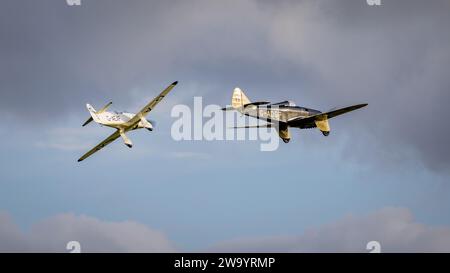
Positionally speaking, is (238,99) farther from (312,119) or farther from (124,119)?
(124,119)

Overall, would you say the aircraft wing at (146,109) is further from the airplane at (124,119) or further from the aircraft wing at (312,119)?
the aircraft wing at (312,119)

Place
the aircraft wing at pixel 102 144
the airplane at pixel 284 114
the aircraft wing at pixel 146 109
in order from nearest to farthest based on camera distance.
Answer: the airplane at pixel 284 114
the aircraft wing at pixel 146 109
the aircraft wing at pixel 102 144

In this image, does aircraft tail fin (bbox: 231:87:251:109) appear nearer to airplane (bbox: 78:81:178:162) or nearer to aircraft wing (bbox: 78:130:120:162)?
airplane (bbox: 78:81:178:162)

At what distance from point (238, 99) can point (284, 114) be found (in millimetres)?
5256

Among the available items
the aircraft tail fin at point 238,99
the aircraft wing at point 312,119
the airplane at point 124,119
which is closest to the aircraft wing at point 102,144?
the airplane at point 124,119

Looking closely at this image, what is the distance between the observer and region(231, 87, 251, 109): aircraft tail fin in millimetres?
96250

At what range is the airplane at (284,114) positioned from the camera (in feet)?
309

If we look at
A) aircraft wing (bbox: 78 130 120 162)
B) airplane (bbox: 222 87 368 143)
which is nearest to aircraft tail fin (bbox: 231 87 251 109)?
airplane (bbox: 222 87 368 143)

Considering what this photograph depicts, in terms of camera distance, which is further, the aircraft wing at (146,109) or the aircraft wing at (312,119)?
the aircraft wing at (146,109)

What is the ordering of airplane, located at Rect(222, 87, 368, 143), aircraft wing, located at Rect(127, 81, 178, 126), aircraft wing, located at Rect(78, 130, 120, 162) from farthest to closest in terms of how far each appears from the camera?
1. aircraft wing, located at Rect(78, 130, 120, 162)
2. aircraft wing, located at Rect(127, 81, 178, 126)
3. airplane, located at Rect(222, 87, 368, 143)
